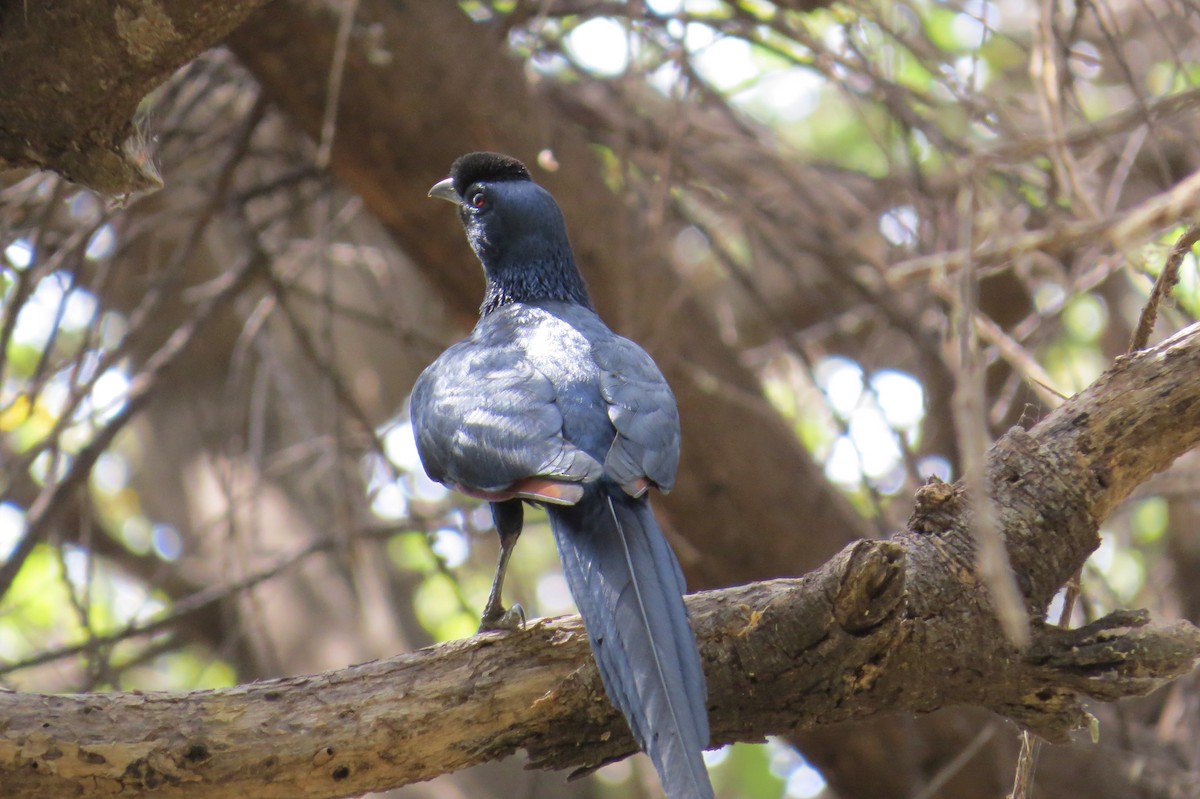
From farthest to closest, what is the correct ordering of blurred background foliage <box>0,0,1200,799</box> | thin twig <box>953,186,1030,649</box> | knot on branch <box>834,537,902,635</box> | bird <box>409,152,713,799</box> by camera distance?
blurred background foliage <box>0,0,1200,799</box> < bird <box>409,152,713,799</box> < knot on branch <box>834,537,902,635</box> < thin twig <box>953,186,1030,649</box>

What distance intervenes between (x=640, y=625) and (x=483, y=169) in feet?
6.91

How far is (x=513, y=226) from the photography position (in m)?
4.19

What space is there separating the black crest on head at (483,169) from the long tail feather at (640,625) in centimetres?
167

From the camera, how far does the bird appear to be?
2439 mm

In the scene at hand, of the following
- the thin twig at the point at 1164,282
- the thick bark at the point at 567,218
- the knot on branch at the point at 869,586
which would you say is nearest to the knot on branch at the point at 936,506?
the knot on branch at the point at 869,586

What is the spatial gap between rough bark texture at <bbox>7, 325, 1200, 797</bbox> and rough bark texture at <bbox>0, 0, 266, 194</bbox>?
1283 millimetres

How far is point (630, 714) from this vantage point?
242 centimetres

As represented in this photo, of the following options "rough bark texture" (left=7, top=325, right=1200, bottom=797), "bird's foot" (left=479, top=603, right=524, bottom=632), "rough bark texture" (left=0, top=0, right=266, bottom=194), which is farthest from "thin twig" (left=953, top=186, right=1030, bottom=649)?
"rough bark texture" (left=0, top=0, right=266, bottom=194)

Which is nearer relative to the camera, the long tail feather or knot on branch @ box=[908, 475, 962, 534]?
the long tail feather

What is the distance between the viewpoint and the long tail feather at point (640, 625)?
237 centimetres

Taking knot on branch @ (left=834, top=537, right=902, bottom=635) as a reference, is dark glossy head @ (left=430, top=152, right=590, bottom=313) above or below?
above

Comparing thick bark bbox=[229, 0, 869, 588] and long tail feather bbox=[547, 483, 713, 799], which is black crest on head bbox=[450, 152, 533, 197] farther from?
long tail feather bbox=[547, 483, 713, 799]

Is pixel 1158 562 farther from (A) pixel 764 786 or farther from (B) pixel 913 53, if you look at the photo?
(B) pixel 913 53

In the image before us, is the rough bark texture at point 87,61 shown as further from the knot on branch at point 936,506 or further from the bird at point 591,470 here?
the knot on branch at point 936,506
